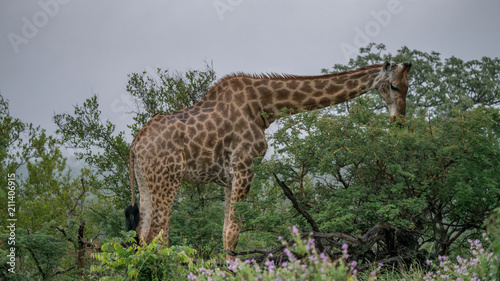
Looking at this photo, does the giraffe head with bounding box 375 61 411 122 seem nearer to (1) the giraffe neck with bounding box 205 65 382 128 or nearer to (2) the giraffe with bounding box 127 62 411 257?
(2) the giraffe with bounding box 127 62 411 257

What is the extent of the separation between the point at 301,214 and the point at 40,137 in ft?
39.3

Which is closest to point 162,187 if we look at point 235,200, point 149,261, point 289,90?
point 235,200

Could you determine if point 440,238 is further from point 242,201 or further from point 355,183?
point 242,201

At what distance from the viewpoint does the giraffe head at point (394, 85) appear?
945 cm

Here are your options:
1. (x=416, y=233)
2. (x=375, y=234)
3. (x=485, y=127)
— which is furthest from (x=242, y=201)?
(x=485, y=127)

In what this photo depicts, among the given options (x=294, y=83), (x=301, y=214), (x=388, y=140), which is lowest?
(x=301, y=214)

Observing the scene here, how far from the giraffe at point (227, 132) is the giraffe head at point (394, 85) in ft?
0.06

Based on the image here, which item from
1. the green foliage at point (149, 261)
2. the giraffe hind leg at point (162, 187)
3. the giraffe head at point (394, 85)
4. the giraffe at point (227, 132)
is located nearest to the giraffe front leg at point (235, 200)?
the giraffe at point (227, 132)

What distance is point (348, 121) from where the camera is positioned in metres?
8.66

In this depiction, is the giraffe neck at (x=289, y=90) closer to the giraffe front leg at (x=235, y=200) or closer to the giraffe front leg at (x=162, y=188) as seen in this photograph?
the giraffe front leg at (x=235, y=200)

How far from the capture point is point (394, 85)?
9.45 m

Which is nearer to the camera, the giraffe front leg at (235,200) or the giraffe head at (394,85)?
the giraffe front leg at (235,200)

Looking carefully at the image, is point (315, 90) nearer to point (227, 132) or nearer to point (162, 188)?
point (227, 132)

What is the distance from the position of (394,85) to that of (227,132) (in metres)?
3.14
